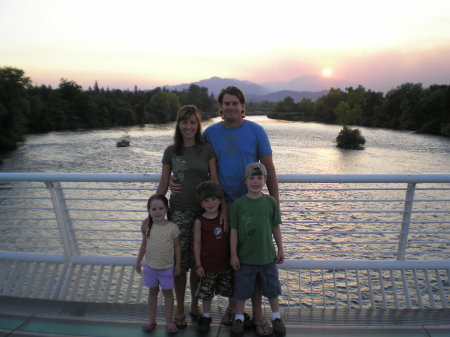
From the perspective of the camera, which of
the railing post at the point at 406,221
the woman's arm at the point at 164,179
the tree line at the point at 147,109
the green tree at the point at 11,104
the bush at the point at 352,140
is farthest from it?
the bush at the point at 352,140

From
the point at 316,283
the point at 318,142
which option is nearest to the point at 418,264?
the point at 316,283

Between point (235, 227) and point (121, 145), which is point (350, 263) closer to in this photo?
point (235, 227)

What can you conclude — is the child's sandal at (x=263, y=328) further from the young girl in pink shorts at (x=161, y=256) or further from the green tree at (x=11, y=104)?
the green tree at (x=11, y=104)

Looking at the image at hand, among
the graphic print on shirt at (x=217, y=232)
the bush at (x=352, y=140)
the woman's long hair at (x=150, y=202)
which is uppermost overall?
the woman's long hair at (x=150, y=202)

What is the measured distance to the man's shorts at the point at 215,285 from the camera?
2330mm

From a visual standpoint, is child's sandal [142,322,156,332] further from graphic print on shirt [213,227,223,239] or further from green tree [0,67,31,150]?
green tree [0,67,31,150]

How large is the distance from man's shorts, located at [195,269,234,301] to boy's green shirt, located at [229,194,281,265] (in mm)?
192

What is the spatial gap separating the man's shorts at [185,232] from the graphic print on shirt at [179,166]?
9.2 inches

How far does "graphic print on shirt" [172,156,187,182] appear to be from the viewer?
2.32 m

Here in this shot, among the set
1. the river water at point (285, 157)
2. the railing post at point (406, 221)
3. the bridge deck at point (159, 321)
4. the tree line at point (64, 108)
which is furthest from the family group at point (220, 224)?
the tree line at point (64, 108)

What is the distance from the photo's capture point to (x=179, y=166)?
2.33 metres

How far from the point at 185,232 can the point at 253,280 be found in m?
0.52

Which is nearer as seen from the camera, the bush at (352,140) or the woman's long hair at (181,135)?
the woman's long hair at (181,135)

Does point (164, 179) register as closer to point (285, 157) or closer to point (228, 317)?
point (228, 317)
